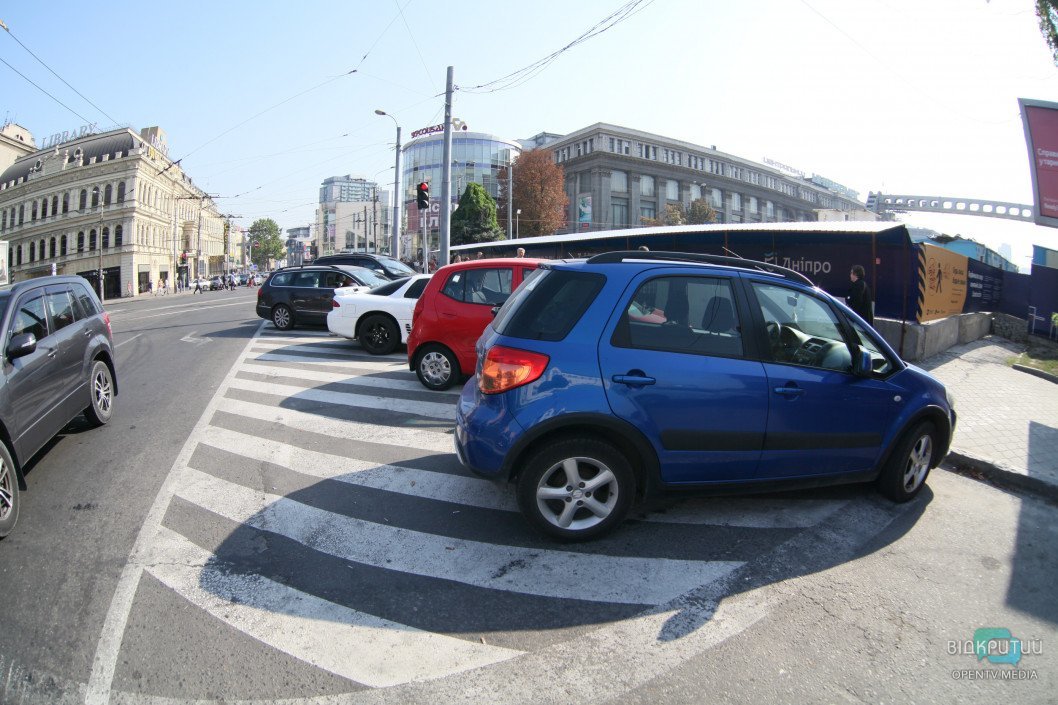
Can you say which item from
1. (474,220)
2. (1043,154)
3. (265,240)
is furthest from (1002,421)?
(265,240)

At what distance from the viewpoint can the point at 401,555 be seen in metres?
3.46

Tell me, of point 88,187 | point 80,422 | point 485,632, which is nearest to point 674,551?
point 485,632

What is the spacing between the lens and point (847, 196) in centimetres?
13188

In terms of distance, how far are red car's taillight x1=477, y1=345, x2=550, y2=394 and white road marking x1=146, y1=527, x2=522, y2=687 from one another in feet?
4.66

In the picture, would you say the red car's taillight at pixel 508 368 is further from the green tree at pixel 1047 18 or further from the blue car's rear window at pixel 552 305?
the green tree at pixel 1047 18

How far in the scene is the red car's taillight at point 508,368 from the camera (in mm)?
3453

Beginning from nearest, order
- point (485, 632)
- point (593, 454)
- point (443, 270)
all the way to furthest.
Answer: point (485, 632)
point (593, 454)
point (443, 270)

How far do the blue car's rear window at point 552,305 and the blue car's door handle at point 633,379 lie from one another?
422mm

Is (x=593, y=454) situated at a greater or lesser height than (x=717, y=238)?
lesser

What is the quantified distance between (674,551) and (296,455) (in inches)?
139

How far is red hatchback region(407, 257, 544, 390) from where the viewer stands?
7.38 m

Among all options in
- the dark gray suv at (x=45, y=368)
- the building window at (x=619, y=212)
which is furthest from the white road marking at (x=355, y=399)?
the building window at (x=619, y=212)

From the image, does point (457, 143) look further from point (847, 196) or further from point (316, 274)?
point (847, 196)

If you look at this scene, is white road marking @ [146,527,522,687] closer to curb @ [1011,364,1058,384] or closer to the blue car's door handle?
the blue car's door handle
